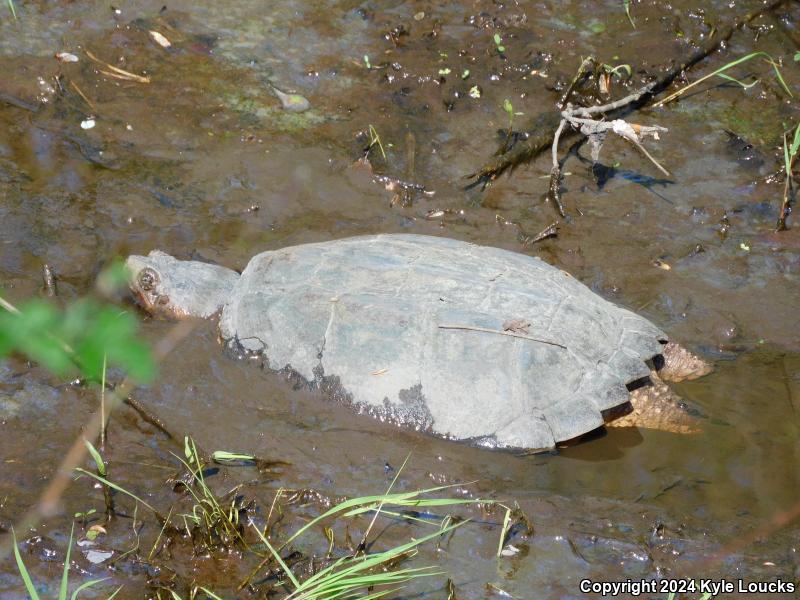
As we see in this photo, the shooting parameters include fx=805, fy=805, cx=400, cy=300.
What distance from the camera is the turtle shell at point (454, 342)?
13.9 ft

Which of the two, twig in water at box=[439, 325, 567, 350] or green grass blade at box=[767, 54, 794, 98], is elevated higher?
green grass blade at box=[767, 54, 794, 98]

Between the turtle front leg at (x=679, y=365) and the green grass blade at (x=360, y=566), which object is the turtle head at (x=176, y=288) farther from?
the turtle front leg at (x=679, y=365)

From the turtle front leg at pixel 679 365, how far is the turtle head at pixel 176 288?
2.67m

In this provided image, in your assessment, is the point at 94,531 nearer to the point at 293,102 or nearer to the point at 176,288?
the point at 176,288

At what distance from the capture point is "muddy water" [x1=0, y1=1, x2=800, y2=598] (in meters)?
3.86

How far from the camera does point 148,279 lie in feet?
16.5

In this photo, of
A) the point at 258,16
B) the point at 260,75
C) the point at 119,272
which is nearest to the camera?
the point at 119,272

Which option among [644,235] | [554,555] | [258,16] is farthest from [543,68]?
[554,555]

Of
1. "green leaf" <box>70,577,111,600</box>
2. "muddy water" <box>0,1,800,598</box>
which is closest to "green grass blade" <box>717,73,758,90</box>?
"muddy water" <box>0,1,800,598</box>

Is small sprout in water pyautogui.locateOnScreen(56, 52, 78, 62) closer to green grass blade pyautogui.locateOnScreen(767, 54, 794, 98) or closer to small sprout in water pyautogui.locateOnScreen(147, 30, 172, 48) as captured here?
small sprout in water pyautogui.locateOnScreen(147, 30, 172, 48)

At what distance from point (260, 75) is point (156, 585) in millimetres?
4805

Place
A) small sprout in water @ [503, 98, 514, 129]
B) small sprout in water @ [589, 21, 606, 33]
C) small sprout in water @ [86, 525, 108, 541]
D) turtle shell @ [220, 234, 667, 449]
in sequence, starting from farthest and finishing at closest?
small sprout in water @ [589, 21, 606, 33]
small sprout in water @ [503, 98, 514, 129]
turtle shell @ [220, 234, 667, 449]
small sprout in water @ [86, 525, 108, 541]

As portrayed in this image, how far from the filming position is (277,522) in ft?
12.3

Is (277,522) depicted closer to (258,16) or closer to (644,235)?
(644,235)
